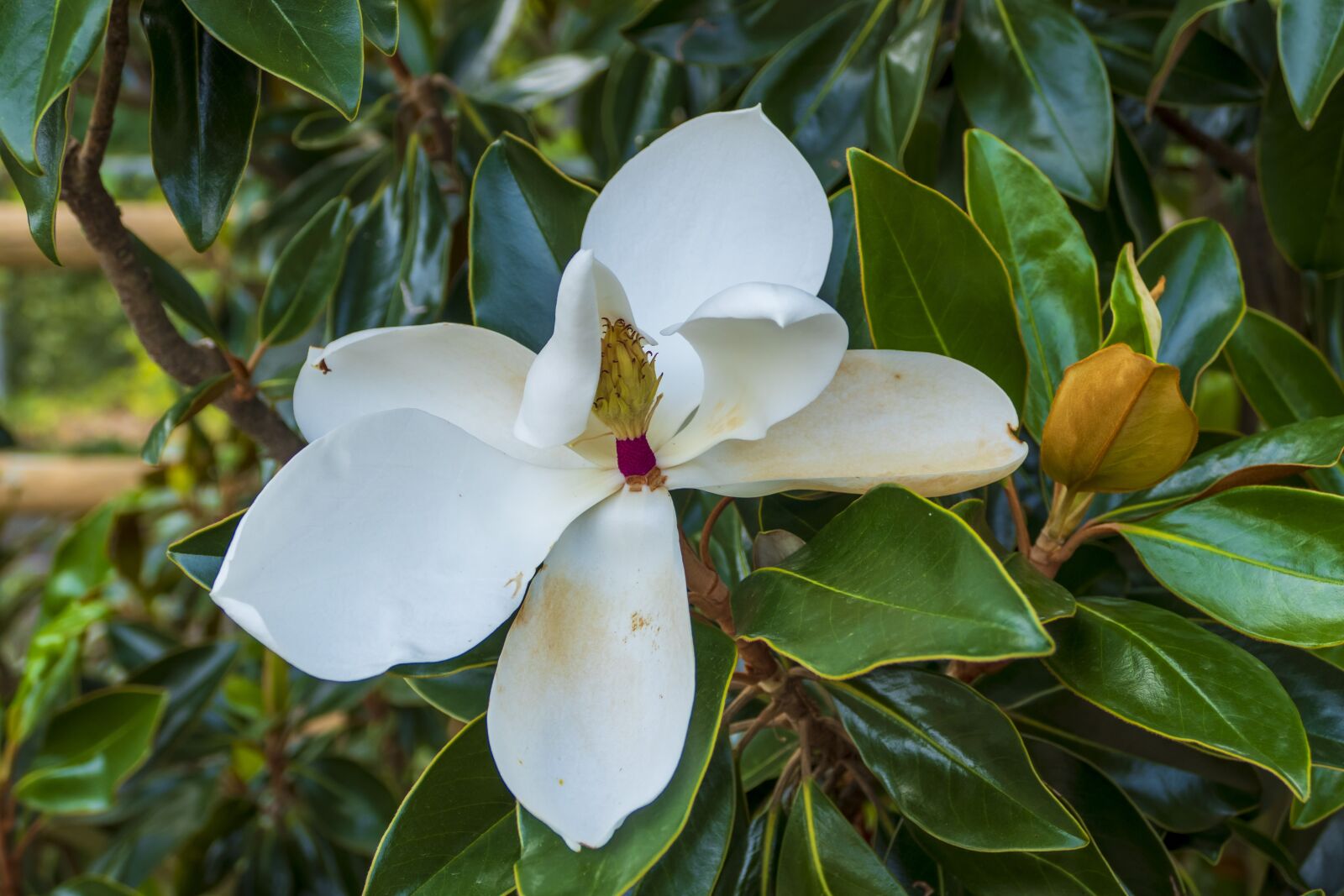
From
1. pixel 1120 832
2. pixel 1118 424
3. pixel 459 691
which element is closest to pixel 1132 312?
pixel 1118 424

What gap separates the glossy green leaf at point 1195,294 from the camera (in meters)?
0.55

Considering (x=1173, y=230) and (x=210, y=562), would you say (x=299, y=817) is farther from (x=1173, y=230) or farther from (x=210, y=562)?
(x=1173, y=230)

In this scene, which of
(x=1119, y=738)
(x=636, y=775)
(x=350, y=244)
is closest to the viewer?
(x=636, y=775)

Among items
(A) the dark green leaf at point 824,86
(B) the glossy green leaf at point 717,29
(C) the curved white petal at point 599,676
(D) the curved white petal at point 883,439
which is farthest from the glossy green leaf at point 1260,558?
(B) the glossy green leaf at point 717,29


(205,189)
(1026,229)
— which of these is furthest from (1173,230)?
(205,189)

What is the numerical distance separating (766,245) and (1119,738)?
390 mm

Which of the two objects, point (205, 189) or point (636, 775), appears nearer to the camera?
point (636, 775)

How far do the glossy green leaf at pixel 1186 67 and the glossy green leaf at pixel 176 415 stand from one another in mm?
641

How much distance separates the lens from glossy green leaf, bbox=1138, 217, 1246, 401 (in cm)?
55

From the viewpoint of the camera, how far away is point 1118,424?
0.42 meters

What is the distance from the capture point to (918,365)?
42 cm

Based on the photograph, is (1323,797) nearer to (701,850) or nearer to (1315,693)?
(1315,693)

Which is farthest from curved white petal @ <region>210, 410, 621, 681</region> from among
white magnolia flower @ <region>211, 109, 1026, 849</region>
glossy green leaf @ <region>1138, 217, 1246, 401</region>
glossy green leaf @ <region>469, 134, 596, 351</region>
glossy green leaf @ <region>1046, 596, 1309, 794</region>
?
glossy green leaf @ <region>1138, 217, 1246, 401</region>

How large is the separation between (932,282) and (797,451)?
4.9 inches
